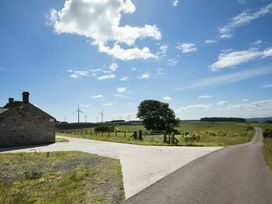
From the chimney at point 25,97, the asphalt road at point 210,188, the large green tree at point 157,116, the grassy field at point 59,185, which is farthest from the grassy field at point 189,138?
the asphalt road at point 210,188

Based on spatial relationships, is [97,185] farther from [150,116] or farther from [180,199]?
[150,116]

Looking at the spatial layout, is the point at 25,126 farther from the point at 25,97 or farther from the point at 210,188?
the point at 210,188

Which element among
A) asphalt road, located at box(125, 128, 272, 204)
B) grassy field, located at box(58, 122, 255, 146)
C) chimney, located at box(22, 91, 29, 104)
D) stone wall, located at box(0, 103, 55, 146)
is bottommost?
asphalt road, located at box(125, 128, 272, 204)

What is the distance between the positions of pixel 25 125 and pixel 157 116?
163 feet

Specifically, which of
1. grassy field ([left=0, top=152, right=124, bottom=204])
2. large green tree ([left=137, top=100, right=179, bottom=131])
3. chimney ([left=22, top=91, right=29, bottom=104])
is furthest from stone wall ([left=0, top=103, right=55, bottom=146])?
large green tree ([left=137, top=100, right=179, bottom=131])

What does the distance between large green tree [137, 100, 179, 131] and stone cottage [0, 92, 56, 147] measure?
4425 centimetres

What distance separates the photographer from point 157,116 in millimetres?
80125

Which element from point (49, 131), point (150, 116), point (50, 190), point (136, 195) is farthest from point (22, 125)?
point (150, 116)

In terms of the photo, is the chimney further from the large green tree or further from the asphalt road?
the large green tree

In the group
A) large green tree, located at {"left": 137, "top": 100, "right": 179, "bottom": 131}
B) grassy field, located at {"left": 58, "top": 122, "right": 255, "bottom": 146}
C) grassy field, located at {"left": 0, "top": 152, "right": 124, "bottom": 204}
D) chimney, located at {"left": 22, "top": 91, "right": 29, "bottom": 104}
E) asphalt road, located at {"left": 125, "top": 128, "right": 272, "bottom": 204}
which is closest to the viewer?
asphalt road, located at {"left": 125, "top": 128, "right": 272, "bottom": 204}

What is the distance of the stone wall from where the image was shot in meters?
32.8

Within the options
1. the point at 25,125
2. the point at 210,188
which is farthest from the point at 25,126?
the point at 210,188

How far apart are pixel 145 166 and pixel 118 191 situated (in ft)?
20.2

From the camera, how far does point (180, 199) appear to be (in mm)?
8836
